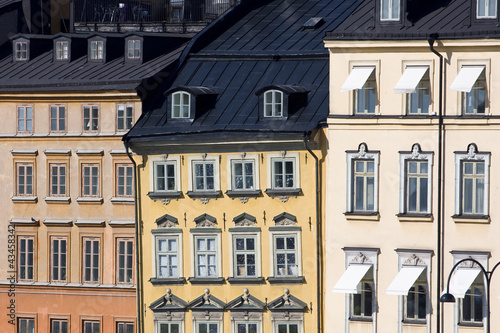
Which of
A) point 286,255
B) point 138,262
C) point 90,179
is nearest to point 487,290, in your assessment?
point 286,255

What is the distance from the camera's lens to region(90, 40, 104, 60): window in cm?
8194

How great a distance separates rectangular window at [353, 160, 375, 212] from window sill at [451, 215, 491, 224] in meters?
3.58

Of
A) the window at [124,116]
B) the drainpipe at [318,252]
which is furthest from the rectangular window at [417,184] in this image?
the window at [124,116]

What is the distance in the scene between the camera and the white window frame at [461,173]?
2758 inches

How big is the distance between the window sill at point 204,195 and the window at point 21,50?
12.3 meters

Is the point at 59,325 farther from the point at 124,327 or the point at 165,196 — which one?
the point at 165,196

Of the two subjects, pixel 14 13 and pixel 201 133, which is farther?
pixel 14 13

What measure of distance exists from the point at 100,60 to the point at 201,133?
8372 mm

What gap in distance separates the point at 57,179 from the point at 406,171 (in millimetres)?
16907

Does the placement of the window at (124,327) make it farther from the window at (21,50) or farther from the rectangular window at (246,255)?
the window at (21,50)

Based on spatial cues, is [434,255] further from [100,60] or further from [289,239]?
[100,60]

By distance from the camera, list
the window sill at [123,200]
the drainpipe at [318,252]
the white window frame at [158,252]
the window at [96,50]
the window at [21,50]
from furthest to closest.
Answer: the window at [21,50]
the window at [96,50]
the window sill at [123,200]
the white window frame at [158,252]
the drainpipe at [318,252]

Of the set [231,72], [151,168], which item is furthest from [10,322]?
[231,72]

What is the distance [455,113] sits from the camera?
7062 centimetres
